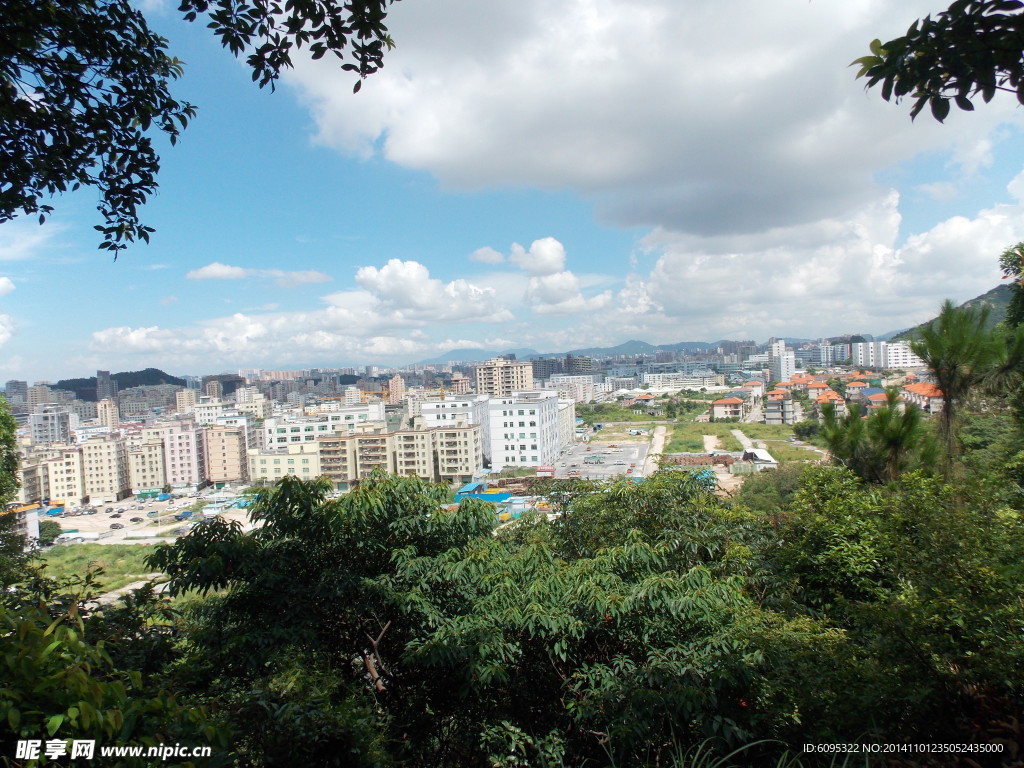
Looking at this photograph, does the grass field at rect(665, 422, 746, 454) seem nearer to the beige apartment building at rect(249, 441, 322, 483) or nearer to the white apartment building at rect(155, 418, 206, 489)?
the beige apartment building at rect(249, 441, 322, 483)

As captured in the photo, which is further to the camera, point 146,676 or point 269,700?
point 146,676

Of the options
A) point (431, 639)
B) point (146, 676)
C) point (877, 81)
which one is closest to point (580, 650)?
point (431, 639)

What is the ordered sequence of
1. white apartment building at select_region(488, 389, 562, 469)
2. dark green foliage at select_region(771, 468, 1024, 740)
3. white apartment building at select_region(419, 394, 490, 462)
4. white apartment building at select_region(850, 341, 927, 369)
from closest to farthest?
dark green foliage at select_region(771, 468, 1024, 740) < white apartment building at select_region(488, 389, 562, 469) < white apartment building at select_region(419, 394, 490, 462) < white apartment building at select_region(850, 341, 927, 369)

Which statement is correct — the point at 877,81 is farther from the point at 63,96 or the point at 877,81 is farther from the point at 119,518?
the point at 119,518

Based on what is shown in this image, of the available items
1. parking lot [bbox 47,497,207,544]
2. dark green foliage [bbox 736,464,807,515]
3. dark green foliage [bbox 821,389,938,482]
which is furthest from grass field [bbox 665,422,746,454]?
dark green foliage [bbox 821,389,938,482]

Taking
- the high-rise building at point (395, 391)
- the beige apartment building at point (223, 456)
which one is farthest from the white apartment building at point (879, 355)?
the beige apartment building at point (223, 456)

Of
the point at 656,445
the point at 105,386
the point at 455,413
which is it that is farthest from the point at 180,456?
the point at 105,386

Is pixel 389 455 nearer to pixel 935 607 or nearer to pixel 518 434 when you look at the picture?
pixel 518 434

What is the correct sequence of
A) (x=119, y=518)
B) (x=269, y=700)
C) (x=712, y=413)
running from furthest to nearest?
(x=712, y=413), (x=119, y=518), (x=269, y=700)
